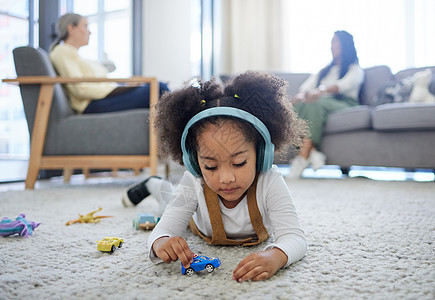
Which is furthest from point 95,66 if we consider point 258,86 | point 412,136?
point 412,136

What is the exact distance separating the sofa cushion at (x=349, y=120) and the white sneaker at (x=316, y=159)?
163 mm

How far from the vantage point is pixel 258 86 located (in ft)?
2.53

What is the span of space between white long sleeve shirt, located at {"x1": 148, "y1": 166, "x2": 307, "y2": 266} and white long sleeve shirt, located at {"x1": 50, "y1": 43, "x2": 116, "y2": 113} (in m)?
1.44

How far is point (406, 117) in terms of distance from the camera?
2.21m

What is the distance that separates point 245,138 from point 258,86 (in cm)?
12

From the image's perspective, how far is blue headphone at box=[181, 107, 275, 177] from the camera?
714 mm

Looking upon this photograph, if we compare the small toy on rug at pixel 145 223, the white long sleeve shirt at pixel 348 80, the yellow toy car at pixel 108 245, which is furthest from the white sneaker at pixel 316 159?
the yellow toy car at pixel 108 245

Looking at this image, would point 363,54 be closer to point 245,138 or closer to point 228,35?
point 228,35

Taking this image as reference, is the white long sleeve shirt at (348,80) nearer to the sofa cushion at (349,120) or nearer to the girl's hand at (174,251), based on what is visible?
the sofa cushion at (349,120)

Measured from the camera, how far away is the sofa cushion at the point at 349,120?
93.9 inches

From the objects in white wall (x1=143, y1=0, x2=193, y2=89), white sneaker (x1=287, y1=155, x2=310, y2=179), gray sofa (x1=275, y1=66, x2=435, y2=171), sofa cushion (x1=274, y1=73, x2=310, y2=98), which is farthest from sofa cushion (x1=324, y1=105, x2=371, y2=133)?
white wall (x1=143, y1=0, x2=193, y2=89)

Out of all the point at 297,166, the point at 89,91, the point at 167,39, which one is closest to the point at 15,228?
the point at 89,91

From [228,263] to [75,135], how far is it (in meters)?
1.50

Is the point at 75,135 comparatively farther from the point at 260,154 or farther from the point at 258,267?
the point at 258,267
